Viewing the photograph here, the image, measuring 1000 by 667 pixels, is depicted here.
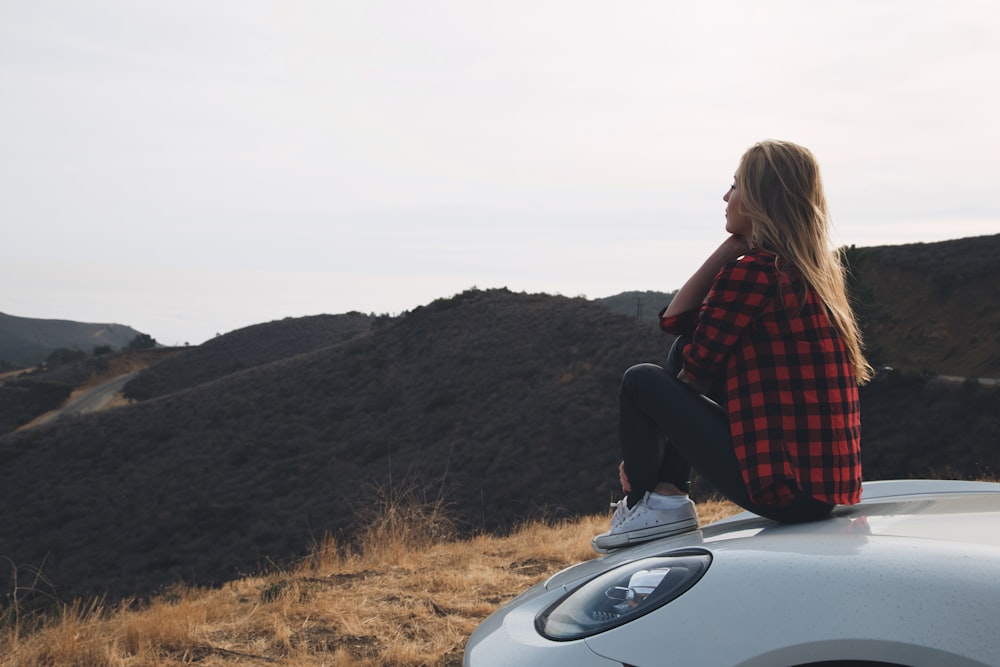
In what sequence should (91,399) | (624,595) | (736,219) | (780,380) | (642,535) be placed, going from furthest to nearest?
→ (91,399)
(736,219)
(642,535)
(780,380)
(624,595)

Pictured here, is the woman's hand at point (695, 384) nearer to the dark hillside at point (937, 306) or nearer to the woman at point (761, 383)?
the woman at point (761, 383)

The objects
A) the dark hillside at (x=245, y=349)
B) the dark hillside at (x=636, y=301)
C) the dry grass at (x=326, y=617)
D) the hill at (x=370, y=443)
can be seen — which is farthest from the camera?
the dark hillside at (x=636, y=301)

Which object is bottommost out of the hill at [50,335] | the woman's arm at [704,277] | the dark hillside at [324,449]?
the dark hillside at [324,449]

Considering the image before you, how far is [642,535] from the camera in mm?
2340

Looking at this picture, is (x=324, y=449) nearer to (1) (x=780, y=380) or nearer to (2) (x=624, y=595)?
(1) (x=780, y=380)

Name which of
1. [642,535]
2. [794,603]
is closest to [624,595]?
[794,603]

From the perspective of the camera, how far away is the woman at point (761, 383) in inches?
84.0

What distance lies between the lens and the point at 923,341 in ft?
107

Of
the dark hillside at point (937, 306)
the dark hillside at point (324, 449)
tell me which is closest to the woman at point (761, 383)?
the dark hillside at point (324, 449)

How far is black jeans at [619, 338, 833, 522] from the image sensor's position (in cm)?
221

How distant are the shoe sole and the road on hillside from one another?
160 ft

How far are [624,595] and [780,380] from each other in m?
0.84

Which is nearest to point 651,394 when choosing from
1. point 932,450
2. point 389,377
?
point 932,450

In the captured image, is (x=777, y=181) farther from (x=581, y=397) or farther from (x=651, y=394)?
(x=581, y=397)
